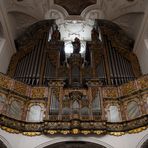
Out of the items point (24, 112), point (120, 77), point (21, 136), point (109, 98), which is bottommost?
point (21, 136)

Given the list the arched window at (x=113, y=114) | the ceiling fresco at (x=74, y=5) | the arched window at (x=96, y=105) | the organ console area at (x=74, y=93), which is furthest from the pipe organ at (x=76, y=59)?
the arched window at (x=113, y=114)

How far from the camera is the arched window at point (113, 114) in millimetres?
9625

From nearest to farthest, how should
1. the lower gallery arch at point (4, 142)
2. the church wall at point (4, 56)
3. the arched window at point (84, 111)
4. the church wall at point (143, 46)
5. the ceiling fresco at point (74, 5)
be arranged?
the lower gallery arch at point (4, 142)
the arched window at point (84, 111)
the church wall at point (4, 56)
the church wall at point (143, 46)
the ceiling fresco at point (74, 5)

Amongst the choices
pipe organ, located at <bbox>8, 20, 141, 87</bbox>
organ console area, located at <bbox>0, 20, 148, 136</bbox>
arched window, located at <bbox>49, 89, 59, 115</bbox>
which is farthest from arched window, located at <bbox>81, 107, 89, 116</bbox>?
pipe organ, located at <bbox>8, 20, 141, 87</bbox>

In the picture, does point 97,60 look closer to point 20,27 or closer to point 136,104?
point 136,104

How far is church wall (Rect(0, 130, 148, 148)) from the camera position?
8.73 meters

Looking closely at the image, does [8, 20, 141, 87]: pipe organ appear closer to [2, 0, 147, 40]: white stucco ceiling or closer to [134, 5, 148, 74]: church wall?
[134, 5, 148, 74]: church wall

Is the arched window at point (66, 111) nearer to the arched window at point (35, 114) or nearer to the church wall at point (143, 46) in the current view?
the arched window at point (35, 114)

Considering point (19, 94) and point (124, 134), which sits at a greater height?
point (19, 94)

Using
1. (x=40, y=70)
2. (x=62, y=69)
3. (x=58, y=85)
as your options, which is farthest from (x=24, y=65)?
(x=58, y=85)

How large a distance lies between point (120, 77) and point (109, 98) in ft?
6.08

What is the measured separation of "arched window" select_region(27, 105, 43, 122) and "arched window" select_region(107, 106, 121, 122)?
8.45 feet

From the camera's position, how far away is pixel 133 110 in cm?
963

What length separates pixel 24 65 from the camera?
42.4 feet
